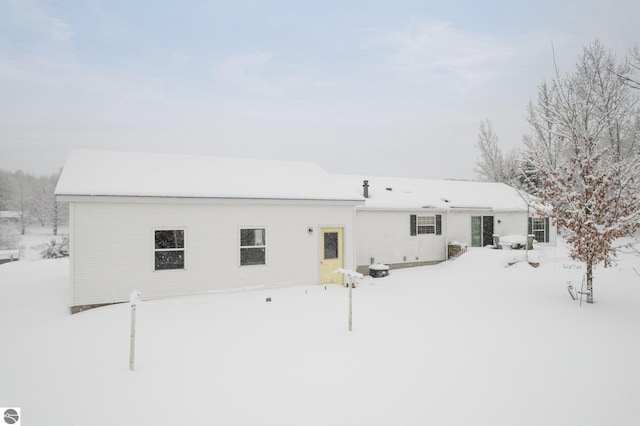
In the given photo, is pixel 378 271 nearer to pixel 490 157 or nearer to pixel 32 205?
pixel 490 157

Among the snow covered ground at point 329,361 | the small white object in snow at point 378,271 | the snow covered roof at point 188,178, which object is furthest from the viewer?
the small white object in snow at point 378,271

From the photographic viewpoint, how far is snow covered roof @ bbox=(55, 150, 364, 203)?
384 inches

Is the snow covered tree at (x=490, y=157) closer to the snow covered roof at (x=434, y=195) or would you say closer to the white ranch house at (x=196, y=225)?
the snow covered roof at (x=434, y=195)

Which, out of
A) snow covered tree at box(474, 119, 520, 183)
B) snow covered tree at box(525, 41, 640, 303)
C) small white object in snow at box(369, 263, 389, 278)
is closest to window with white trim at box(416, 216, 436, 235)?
small white object in snow at box(369, 263, 389, 278)

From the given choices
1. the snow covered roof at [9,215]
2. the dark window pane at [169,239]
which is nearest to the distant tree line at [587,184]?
the dark window pane at [169,239]

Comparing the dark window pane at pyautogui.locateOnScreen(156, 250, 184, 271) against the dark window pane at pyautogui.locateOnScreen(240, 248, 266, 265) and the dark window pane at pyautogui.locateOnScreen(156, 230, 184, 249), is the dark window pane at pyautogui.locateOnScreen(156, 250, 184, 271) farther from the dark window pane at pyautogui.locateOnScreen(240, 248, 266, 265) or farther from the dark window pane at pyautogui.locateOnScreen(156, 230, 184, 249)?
the dark window pane at pyautogui.locateOnScreen(240, 248, 266, 265)

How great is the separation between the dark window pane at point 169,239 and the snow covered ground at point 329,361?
1689 millimetres

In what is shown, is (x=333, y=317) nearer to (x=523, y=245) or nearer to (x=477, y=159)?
(x=523, y=245)

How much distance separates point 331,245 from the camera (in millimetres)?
12500

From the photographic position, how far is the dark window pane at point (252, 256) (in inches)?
440

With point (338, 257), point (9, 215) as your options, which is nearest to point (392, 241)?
point (338, 257)

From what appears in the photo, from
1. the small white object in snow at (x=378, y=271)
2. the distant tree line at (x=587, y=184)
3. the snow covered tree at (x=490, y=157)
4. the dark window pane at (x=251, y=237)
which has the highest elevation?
the snow covered tree at (x=490, y=157)

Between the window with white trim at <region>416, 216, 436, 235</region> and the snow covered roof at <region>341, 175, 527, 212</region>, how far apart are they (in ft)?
2.36

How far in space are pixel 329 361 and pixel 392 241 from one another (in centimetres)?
1139
